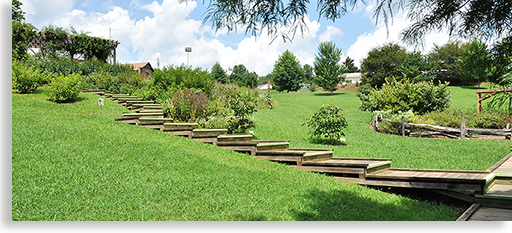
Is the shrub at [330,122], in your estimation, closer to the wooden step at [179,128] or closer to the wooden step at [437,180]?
the wooden step at [437,180]

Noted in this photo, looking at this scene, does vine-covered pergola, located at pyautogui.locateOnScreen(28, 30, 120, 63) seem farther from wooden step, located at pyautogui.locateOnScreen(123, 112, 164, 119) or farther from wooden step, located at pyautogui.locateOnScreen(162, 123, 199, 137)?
wooden step, located at pyautogui.locateOnScreen(162, 123, 199, 137)

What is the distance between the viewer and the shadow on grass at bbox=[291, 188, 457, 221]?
3703 millimetres

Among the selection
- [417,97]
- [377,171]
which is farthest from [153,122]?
[417,97]

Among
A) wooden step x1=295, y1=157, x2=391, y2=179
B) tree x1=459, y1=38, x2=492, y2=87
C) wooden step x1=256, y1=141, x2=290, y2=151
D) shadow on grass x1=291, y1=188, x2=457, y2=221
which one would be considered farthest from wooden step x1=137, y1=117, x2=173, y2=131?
tree x1=459, y1=38, x2=492, y2=87

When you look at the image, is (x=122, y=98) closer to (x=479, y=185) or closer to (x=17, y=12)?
(x=17, y=12)

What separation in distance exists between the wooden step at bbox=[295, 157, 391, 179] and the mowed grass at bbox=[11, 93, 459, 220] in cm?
35

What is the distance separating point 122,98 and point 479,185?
37.4 feet

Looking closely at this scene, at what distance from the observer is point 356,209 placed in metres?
3.97

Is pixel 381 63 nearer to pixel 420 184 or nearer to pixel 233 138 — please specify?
pixel 233 138

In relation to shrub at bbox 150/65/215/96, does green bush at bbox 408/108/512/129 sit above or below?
below

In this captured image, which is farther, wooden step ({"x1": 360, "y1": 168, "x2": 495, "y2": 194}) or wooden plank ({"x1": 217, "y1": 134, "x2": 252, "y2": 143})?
wooden plank ({"x1": 217, "y1": 134, "x2": 252, "y2": 143})

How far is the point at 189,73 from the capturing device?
42.0 ft

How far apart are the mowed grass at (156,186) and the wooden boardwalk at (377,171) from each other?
0.33 meters

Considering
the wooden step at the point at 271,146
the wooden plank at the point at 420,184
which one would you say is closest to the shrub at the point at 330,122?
the wooden step at the point at 271,146
